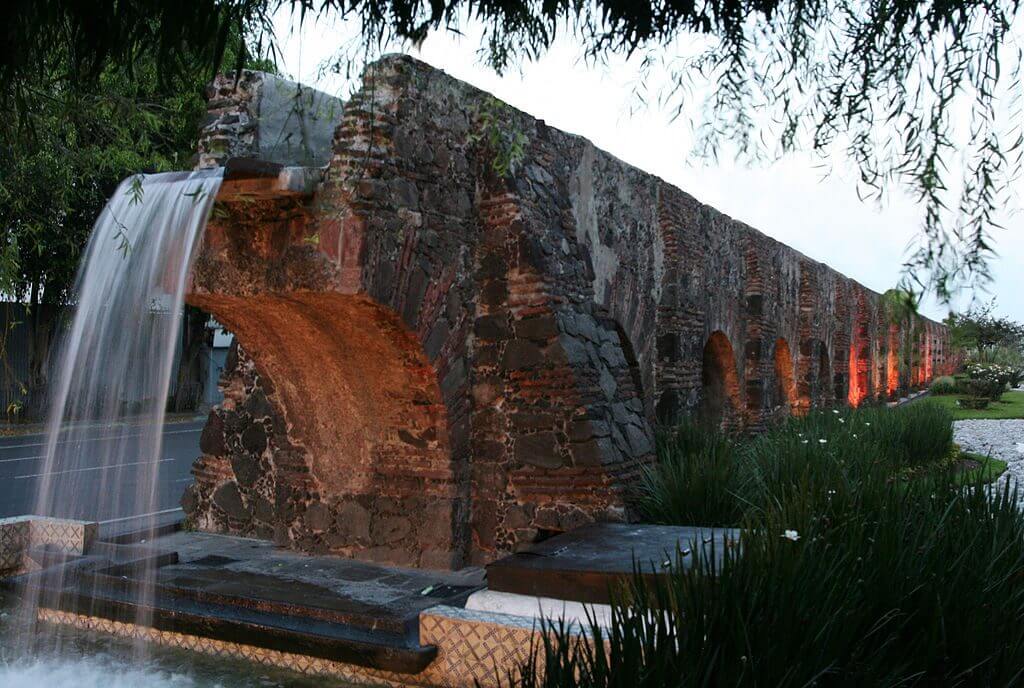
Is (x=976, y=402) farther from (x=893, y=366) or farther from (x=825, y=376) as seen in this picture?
(x=825, y=376)

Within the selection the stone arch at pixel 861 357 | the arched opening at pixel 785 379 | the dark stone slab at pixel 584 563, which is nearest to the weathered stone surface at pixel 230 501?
the dark stone slab at pixel 584 563

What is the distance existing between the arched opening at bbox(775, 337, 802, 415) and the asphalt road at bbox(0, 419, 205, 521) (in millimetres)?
8721

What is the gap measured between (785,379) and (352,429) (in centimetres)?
1054

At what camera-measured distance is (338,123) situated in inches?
236

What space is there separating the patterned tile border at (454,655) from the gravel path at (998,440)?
7.33m

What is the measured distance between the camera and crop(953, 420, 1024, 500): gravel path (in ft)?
40.3

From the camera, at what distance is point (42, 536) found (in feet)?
21.7

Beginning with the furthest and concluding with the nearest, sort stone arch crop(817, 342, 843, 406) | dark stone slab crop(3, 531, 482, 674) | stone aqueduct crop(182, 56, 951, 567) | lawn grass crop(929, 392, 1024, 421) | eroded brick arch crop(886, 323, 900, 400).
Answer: eroded brick arch crop(886, 323, 900, 400) → lawn grass crop(929, 392, 1024, 421) → stone arch crop(817, 342, 843, 406) → stone aqueduct crop(182, 56, 951, 567) → dark stone slab crop(3, 531, 482, 674)

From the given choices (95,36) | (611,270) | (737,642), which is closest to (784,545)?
(737,642)

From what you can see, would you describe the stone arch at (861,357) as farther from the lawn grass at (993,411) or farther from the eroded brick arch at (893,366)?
the eroded brick arch at (893,366)

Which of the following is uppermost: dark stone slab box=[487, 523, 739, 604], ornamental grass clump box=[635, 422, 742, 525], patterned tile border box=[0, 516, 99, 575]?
ornamental grass clump box=[635, 422, 742, 525]

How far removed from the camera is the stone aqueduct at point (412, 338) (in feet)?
18.7

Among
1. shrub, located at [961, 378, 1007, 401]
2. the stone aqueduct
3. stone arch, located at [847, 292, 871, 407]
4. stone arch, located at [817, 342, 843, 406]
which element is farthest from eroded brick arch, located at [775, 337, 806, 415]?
shrub, located at [961, 378, 1007, 401]

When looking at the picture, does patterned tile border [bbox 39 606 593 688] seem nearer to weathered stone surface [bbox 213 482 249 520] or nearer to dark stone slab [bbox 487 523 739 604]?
dark stone slab [bbox 487 523 739 604]
